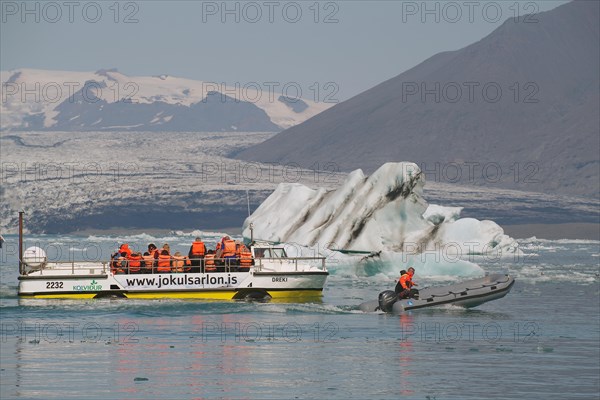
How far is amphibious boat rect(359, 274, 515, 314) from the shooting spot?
4678 centimetres

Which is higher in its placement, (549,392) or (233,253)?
(233,253)

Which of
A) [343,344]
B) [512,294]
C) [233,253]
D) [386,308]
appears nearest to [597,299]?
[512,294]

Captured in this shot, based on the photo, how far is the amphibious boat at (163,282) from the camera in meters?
47.1

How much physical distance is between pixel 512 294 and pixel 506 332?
19.7 metres

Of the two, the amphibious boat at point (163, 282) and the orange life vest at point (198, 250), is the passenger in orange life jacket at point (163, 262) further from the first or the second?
the orange life vest at point (198, 250)

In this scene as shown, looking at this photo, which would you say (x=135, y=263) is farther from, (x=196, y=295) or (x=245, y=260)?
(x=245, y=260)

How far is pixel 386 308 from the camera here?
46844 mm

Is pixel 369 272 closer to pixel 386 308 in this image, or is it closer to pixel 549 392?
pixel 386 308

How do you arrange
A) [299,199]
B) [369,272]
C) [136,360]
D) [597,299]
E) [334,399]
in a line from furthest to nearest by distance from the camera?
[299,199] → [369,272] → [597,299] → [136,360] → [334,399]

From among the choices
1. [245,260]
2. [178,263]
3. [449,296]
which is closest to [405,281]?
[449,296]

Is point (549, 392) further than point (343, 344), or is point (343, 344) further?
point (343, 344)

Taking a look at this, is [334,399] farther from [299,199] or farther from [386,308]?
[299,199]

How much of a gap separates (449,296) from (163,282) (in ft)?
35.7

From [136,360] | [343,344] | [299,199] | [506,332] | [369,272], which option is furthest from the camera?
[299,199]
